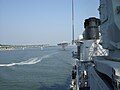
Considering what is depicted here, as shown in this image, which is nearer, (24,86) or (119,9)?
(119,9)

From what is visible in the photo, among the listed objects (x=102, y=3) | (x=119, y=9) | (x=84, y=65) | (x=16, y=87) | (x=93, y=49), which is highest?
(x=102, y=3)

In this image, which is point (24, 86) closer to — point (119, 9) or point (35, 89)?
point (35, 89)

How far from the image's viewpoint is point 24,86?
28312 millimetres

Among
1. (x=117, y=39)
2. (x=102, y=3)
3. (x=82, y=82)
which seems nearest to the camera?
(x=117, y=39)

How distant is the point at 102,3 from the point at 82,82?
419 inches

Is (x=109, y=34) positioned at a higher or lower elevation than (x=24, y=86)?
higher

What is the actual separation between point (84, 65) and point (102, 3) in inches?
582

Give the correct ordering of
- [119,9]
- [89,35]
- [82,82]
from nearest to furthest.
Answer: [119,9]
[82,82]
[89,35]

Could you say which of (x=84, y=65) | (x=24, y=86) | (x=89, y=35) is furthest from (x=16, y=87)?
(x=89, y=35)

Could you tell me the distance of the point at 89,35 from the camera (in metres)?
28.1

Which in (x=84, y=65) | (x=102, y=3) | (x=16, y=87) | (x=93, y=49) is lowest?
(x=16, y=87)

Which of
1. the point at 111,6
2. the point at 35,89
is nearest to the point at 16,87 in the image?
the point at 35,89

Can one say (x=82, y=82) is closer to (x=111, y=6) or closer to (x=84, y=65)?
(x=84, y=65)

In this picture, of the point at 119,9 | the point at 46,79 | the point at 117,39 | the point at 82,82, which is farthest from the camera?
the point at 46,79
